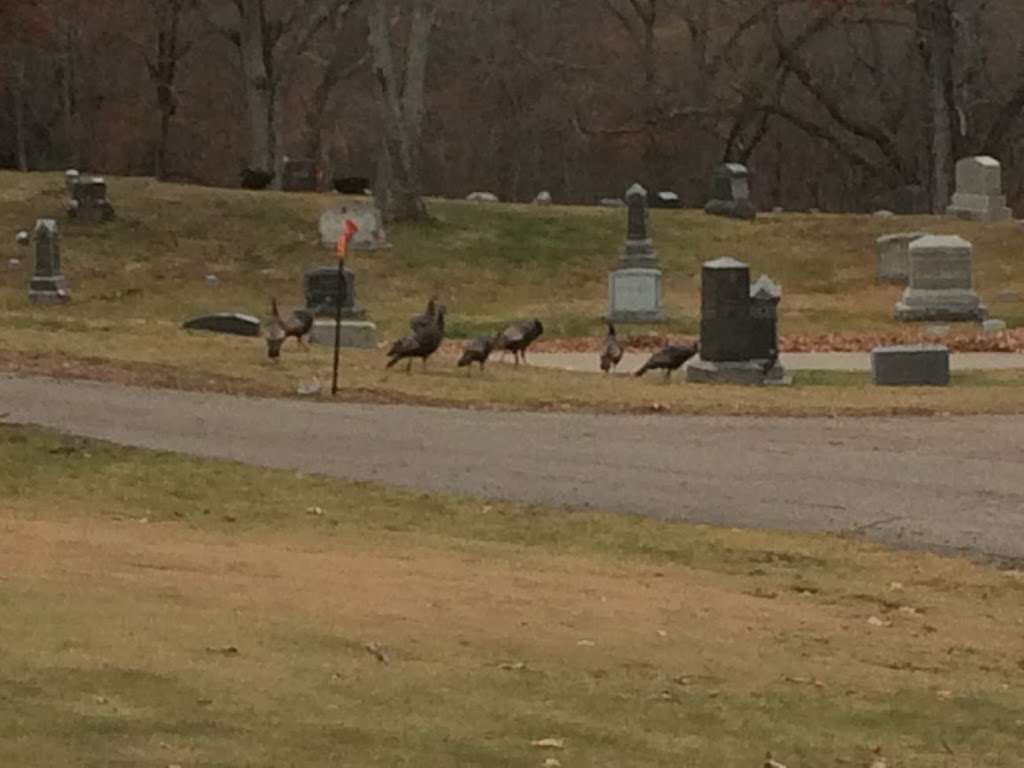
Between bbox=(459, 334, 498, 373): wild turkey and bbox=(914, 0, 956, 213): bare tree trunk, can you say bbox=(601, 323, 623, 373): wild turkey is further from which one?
bbox=(914, 0, 956, 213): bare tree trunk

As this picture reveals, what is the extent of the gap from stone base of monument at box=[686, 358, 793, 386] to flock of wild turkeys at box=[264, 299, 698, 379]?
8.4 inches

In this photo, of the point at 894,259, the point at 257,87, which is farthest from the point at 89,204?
the point at 894,259

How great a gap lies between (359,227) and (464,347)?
13626 millimetres

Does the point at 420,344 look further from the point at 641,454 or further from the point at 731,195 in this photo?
the point at 731,195

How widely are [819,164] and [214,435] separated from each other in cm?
5033

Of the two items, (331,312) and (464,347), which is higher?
(331,312)

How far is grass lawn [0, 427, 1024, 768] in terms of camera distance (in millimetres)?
6766

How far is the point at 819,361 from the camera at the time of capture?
1070 inches

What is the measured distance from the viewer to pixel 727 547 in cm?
1234

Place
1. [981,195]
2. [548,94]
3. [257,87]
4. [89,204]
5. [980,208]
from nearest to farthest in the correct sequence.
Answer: [89,204] < [980,208] < [981,195] < [257,87] < [548,94]

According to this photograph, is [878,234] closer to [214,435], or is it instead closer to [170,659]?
[214,435]

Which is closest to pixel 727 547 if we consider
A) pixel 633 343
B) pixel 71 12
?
pixel 633 343

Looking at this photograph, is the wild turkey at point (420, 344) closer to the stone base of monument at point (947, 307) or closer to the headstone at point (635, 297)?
the headstone at point (635, 297)

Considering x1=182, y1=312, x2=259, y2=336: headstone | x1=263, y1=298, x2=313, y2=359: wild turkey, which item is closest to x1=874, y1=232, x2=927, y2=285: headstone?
x1=182, y1=312, x2=259, y2=336: headstone
